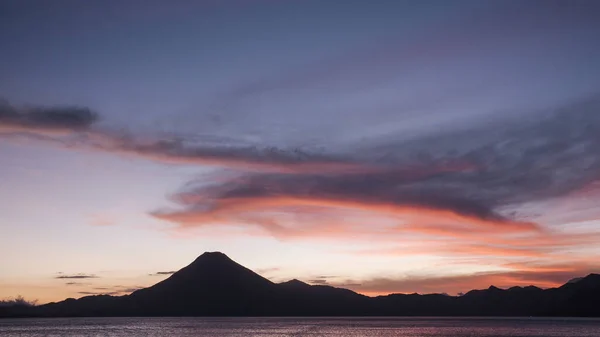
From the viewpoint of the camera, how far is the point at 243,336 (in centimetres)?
18975

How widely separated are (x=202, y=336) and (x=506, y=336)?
302 feet

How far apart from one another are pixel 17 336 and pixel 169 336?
52.2m

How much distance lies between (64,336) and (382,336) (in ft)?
322

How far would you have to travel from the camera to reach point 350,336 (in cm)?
18575

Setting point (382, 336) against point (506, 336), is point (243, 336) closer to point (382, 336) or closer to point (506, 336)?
point (382, 336)

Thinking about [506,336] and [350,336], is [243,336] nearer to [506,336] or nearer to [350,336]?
[350,336]

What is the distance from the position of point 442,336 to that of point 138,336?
9197cm

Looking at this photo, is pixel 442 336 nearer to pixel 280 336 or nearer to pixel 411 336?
pixel 411 336

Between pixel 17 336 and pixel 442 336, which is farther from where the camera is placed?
pixel 17 336

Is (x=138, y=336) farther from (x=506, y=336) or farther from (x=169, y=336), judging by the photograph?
(x=506, y=336)

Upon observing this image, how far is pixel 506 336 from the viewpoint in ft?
599

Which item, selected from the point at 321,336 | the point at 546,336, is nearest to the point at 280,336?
the point at 321,336

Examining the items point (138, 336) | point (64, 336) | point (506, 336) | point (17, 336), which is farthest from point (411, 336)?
point (17, 336)

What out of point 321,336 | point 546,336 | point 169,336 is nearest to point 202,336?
point 169,336
